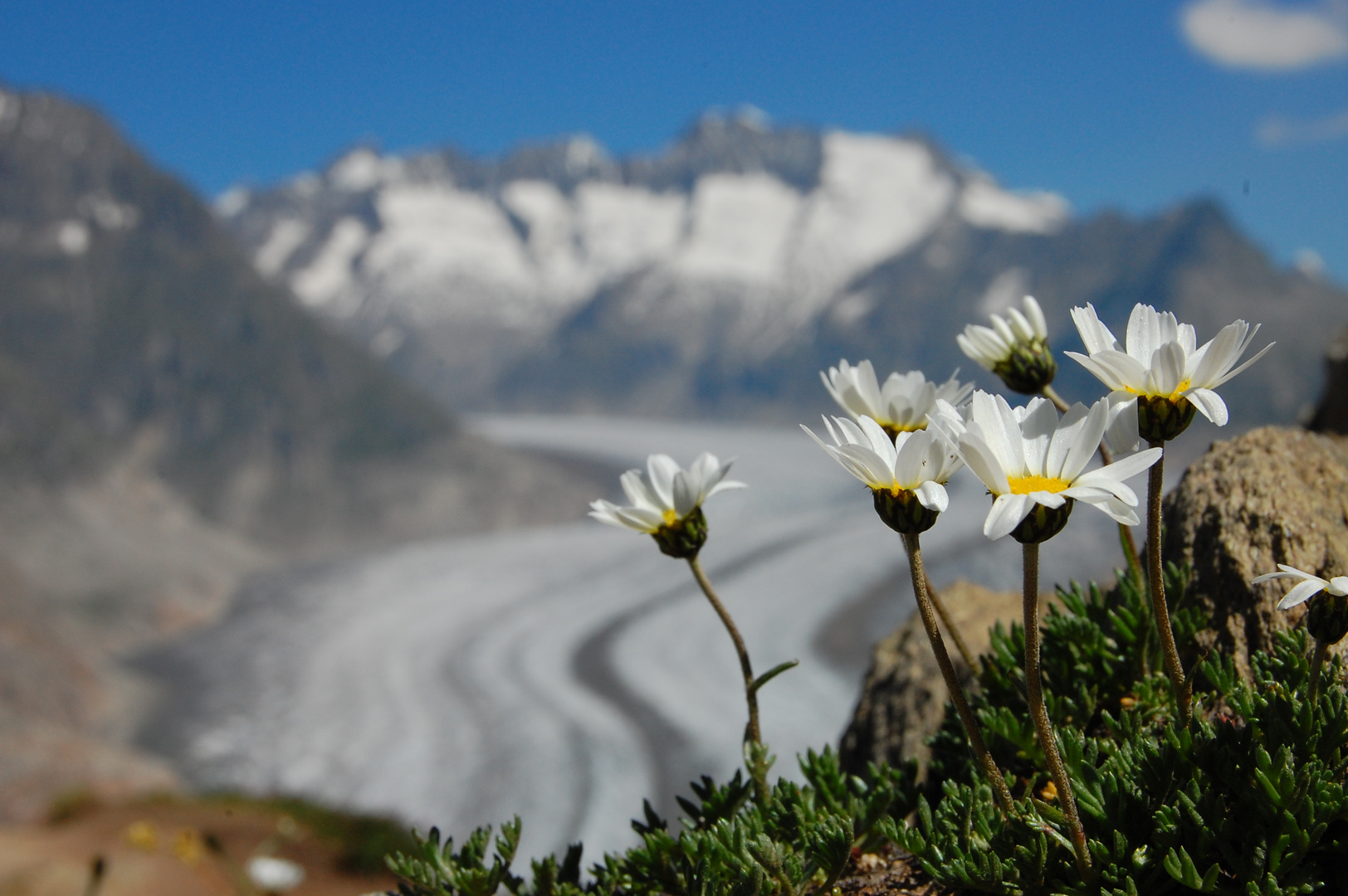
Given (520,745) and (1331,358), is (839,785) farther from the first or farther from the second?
(520,745)

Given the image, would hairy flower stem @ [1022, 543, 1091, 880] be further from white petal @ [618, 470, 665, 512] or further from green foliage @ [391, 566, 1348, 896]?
white petal @ [618, 470, 665, 512]

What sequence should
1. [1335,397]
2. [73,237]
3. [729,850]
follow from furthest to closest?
[73,237]
[1335,397]
[729,850]

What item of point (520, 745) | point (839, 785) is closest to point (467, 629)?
point (520, 745)

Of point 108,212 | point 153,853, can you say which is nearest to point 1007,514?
point 153,853

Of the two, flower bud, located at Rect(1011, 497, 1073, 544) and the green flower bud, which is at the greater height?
the green flower bud

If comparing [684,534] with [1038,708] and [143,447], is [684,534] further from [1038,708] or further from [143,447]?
[143,447]

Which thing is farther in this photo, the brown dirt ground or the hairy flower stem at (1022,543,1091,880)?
the brown dirt ground

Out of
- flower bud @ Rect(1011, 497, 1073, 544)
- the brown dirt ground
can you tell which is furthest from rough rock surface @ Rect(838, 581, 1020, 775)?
the brown dirt ground
